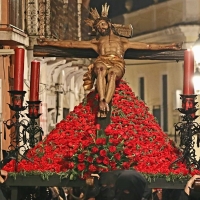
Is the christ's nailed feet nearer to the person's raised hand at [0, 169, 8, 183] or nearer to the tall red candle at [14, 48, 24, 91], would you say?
the tall red candle at [14, 48, 24, 91]

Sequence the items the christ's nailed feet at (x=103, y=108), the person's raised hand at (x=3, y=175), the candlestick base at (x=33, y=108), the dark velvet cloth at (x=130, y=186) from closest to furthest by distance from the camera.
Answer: the dark velvet cloth at (x=130, y=186) < the person's raised hand at (x=3, y=175) < the christ's nailed feet at (x=103, y=108) < the candlestick base at (x=33, y=108)

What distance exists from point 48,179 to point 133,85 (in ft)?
130

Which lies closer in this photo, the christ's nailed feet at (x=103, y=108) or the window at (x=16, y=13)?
the christ's nailed feet at (x=103, y=108)

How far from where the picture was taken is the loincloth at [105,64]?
12.7 meters

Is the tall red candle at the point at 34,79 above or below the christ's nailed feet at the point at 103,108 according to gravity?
above

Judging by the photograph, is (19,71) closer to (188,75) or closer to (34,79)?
(34,79)

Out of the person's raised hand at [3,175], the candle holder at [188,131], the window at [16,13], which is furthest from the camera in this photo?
the window at [16,13]

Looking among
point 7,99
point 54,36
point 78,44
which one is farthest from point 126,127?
point 54,36

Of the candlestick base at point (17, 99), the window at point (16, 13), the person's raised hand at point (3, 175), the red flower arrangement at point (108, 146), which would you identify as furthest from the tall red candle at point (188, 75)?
the window at point (16, 13)

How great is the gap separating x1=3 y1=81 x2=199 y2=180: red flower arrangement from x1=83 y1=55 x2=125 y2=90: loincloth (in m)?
0.19

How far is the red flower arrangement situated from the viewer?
38.7 ft

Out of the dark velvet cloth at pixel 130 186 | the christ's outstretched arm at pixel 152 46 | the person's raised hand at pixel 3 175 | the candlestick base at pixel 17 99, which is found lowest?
the person's raised hand at pixel 3 175

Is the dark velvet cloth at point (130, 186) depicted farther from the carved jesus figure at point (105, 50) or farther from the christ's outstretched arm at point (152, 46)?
the christ's outstretched arm at point (152, 46)

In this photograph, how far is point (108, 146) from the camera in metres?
11.9
